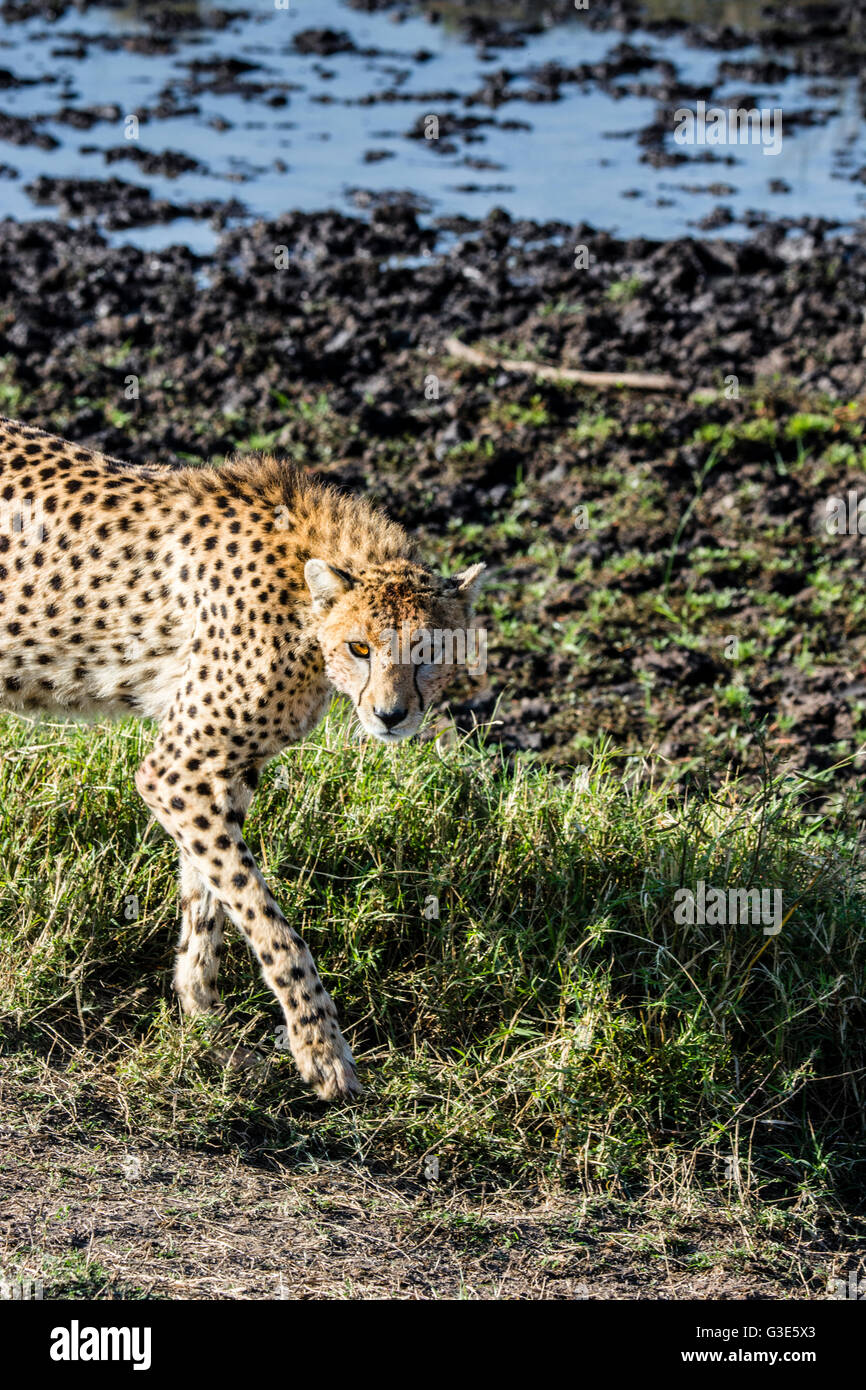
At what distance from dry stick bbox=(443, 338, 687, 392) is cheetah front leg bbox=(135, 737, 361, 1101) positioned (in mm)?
5301

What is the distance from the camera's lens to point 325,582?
423 cm

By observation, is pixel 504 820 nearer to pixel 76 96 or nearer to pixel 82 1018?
pixel 82 1018

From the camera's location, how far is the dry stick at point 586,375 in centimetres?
907

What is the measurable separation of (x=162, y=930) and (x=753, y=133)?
12.5m

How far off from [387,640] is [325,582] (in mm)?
251

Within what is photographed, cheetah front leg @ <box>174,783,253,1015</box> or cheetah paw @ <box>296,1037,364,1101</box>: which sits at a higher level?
cheetah front leg @ <box>174,783,253,1015</box>

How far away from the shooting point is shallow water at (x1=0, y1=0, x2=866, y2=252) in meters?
12.8

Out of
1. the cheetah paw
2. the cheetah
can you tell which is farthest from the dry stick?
the cheetah paw

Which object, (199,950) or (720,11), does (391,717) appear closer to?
(199,950)
